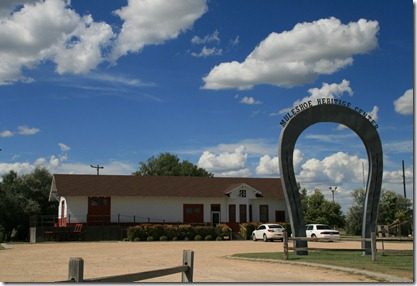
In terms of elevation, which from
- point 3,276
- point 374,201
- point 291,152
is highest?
point 291,152

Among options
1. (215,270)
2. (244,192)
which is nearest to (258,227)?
(244,192)

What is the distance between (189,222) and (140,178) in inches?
228

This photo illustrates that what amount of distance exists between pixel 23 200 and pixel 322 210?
30399 millimetres

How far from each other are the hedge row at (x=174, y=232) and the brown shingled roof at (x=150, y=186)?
17.4 ft

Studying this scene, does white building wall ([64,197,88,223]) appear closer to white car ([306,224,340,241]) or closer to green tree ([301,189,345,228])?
white car ([306,224,340,241])

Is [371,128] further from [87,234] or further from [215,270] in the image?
[87,234]

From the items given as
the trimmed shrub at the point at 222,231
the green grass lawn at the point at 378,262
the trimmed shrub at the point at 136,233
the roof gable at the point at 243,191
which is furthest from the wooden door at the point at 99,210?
the green grass lawn at the point at 378,262

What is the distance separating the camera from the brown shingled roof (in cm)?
4872

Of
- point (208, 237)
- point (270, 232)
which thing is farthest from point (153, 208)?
point (270, 232)

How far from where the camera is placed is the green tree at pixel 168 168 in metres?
86.4

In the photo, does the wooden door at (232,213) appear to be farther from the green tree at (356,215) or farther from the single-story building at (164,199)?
the green tree at (356,215)

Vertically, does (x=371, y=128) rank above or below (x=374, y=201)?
above

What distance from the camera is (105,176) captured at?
5150cm

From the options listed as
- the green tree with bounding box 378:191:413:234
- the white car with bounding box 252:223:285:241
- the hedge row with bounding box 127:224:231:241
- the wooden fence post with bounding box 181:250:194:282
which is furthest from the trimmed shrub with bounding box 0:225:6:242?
the wooden fence post with bounding box 181:250:194:282
